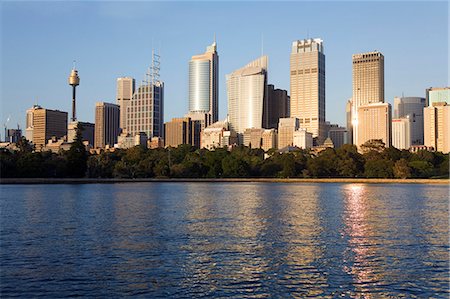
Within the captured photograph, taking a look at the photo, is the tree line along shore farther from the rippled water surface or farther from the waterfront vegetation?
the rippled water surface

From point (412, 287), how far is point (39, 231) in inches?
1007

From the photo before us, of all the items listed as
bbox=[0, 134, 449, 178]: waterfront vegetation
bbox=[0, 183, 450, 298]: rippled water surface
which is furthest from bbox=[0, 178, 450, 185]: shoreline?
bbox=[0, 183, 450, 298]: rippled water surface

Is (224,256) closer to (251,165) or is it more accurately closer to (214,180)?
(214,180)

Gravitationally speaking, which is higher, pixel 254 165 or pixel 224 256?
pixel 254 165

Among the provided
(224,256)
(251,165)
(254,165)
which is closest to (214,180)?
(251,165)

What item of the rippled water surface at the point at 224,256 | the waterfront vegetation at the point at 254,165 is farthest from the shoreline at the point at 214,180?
the rippled water surface at the point at 224,256

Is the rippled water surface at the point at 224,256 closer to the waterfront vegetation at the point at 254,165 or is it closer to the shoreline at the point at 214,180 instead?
the shoreline at the point at 214,180

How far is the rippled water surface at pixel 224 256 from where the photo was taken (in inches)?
885

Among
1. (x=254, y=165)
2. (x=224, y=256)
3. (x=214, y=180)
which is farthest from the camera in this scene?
(x=254, y=165)

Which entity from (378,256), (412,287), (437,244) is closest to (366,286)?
(412,287)

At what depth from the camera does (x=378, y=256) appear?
29.2 metres

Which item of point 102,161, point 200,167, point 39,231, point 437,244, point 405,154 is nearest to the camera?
point 437,244

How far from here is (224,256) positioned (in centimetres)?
2883

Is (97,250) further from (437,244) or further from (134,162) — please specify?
(134,162)
